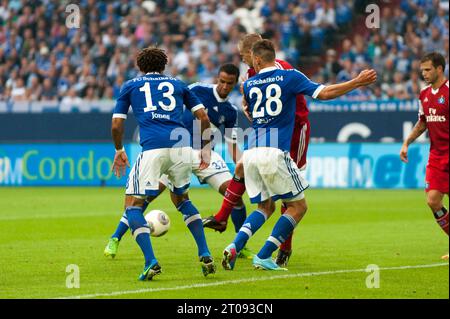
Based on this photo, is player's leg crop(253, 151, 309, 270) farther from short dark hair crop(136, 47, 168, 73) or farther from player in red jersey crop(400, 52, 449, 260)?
player in red jersey crop(400, 52, 449, 260)

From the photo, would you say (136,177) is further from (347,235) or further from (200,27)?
(200,27)

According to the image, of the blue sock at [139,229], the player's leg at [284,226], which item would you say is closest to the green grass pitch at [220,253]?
the player's leg at [284,226]

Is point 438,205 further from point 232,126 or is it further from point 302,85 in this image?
point 232,126

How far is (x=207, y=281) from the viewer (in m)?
8.82

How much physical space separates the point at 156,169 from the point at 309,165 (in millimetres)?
13659

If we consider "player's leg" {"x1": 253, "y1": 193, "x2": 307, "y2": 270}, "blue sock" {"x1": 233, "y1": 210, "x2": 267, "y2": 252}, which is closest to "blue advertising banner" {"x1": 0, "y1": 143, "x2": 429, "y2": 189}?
"blue sock" {"x1": 233, "y1": 210, "x2": 267, "y2": 252}

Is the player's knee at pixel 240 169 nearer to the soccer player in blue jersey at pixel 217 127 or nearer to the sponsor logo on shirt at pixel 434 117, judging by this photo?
the soccer player in blue jersey at pixel 217 127

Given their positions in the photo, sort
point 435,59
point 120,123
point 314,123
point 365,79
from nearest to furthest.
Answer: point 365,79, point 120,123, point 435,59, point 314,123

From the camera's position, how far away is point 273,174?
9297 mm

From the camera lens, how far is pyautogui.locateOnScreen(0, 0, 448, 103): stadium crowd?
24672 mm

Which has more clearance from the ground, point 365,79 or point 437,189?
point 365,79

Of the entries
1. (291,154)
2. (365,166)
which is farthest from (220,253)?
(365,166)

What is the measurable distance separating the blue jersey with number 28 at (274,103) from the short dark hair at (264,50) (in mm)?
112
